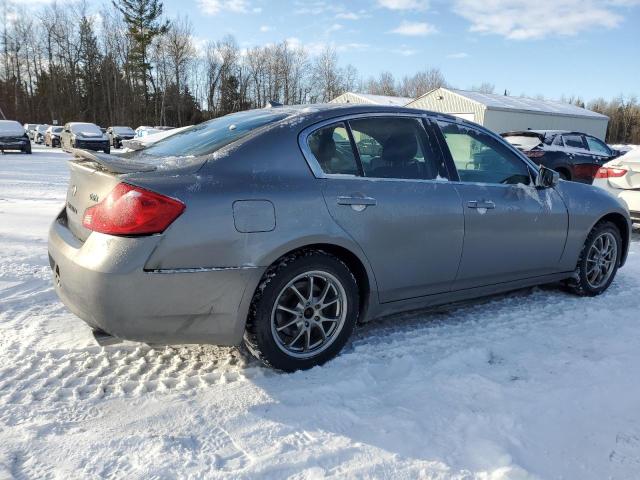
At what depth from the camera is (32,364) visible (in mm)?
2891

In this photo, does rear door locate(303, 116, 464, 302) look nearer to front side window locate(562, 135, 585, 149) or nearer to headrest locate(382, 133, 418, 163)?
headrest locate(382, 133, 418, 163)

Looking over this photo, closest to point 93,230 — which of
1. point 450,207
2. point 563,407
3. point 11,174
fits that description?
point 450,207

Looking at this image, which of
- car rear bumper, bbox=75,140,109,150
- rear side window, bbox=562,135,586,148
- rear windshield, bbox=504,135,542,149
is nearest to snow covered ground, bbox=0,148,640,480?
rear windshield, bbox=504,135,542,149

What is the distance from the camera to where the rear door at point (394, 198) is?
298 centimetres

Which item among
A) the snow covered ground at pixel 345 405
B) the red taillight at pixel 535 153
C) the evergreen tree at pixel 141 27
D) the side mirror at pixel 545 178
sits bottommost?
the snow covered ground at pixel 345 405

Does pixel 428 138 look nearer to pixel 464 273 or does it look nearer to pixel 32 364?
pixel 464 273

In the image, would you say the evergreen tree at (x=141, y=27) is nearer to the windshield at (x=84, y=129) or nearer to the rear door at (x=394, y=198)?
the windshield at (x=84, y=129)

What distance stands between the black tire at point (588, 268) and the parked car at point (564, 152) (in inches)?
306

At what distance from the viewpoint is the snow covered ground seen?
213 cm

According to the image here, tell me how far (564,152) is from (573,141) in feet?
2.90

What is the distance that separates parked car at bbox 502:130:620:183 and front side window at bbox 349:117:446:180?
9.45 meters

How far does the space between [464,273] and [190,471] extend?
227 cm

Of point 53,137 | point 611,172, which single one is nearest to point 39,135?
point 53,137

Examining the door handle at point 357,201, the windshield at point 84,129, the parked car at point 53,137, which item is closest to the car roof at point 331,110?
the door handle at point 357,201
